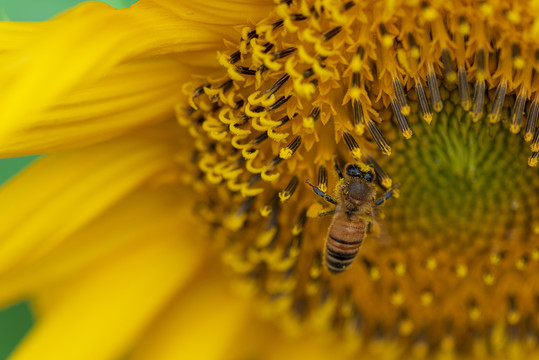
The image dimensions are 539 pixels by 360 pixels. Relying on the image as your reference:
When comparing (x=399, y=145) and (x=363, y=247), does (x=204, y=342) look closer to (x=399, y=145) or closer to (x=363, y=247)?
(x=363, y=247)

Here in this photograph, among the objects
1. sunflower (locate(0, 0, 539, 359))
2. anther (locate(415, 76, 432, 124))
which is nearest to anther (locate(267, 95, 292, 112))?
sunflower (locate(0, 0, 539, 359))

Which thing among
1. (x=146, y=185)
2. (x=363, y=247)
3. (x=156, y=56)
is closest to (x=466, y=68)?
(x=363, y=247)

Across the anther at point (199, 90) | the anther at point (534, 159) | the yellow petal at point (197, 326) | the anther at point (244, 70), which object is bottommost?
→ the yellow petal at point (197, 326)

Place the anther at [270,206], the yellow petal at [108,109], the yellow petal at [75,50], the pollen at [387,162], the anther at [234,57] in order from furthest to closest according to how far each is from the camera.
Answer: the anther at [270,206]
the anther at [234,57]
the pollen at [387,162]
the yellow petal at [108,109]
the yellow petal at [75,50]

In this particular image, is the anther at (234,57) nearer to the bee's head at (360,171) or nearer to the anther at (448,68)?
the bee's head at (360,171)

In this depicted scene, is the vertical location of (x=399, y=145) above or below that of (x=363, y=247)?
above

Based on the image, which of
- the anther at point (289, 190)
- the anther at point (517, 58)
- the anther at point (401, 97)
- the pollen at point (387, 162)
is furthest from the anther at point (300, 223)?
the anther at point (517, 58)

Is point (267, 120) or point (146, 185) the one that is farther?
point (146, 185)

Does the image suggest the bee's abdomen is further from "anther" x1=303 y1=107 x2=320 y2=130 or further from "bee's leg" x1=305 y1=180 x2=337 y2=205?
"anther" x1=303 y1=107 x2=320 y2=130
